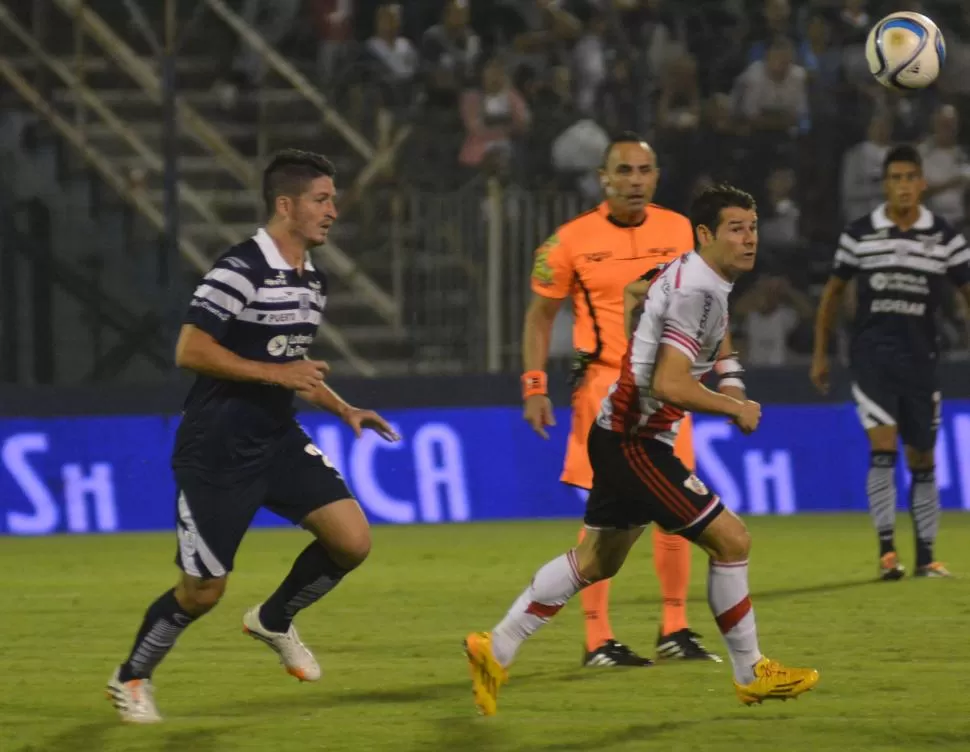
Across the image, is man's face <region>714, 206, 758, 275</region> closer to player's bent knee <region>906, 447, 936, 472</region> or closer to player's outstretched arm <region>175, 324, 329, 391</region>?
player's outstretched arm <region>175, 324, 329, 391</region>

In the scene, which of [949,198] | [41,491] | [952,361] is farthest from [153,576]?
[949,198]

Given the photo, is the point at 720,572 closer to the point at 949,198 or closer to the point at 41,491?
the point at 41,491

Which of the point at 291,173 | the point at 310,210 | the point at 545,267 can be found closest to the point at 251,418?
the point at 310,210

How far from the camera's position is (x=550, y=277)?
852 centimetres

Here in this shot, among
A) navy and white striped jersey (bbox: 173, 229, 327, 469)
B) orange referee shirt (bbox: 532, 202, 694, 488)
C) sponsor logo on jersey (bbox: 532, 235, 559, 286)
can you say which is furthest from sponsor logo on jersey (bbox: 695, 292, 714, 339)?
sponsor logo on jersey (bbox: 532, 235, 559, 286)

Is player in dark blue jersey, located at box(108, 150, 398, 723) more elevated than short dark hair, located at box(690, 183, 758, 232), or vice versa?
short dark hair, located at box(690, 183, 758, 232)

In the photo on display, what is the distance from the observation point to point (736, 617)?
22.1ft

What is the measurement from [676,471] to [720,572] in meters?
0.39

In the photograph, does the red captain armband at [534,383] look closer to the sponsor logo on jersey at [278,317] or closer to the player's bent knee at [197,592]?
the sponsor logo on jersey at [278,317]

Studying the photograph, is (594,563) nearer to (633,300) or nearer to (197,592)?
(633,300)

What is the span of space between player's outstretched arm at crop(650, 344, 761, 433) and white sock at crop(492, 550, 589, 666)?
2.64 feet

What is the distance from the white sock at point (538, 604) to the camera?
23.1ft

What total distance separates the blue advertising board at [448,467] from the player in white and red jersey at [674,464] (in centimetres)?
787

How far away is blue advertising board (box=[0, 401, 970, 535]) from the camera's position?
1496cm
